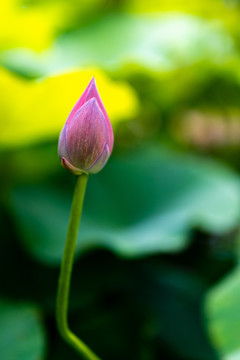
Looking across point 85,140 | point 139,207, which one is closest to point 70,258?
point 85,140

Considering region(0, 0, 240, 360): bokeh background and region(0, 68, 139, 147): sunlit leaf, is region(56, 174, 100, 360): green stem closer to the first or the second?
region(0, 0, 240, 360): bokeh background

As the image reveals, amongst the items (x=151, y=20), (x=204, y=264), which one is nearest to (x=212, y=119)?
(x=151, y=20)

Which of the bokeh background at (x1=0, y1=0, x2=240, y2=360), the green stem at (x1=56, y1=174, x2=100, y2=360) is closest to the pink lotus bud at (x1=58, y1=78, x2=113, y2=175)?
the green stem at (x1=56, y1=174, x2=100, y2=360)

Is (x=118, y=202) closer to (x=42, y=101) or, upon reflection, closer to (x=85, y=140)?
(x=42, y=101)

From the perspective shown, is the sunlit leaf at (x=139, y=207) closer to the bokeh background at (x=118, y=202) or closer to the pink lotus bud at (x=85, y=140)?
the bokeh background at (x=118, y=202)

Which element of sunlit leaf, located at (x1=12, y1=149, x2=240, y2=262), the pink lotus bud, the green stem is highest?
the pink lotus bud

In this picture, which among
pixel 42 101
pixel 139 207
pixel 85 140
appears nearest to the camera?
pixel 85 140

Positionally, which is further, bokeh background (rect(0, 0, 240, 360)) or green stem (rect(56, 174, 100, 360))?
bokeh background (rect(0, 0, 240, 360))
